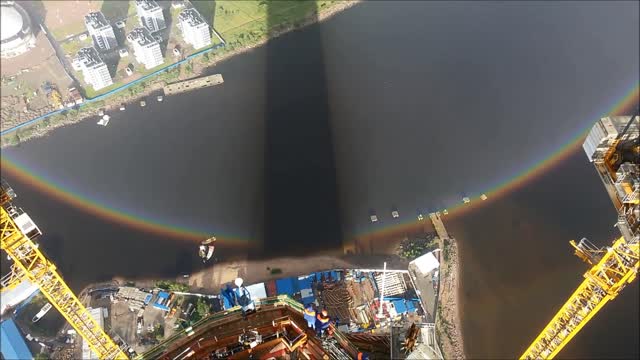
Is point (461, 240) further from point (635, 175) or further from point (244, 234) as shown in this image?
point (635, 175)

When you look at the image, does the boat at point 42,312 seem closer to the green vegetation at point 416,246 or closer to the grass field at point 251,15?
the green vegetation at point 416,246

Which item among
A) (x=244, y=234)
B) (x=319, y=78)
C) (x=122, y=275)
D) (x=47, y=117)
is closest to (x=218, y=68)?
(x=319, y=78)

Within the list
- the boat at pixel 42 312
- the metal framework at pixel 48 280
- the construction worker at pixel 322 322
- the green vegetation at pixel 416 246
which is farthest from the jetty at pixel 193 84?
the construction worker at pixel 322 322

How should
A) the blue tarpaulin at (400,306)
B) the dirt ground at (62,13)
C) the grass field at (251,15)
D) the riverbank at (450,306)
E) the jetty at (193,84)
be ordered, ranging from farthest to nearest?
the dirt ground at (62,13), the grass field at (251,15), the jetty at (193,84), the blue tarpaulin at (400,306), the riverbank at (450,306)

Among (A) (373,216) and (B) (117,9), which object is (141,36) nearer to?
(B) (117,9)

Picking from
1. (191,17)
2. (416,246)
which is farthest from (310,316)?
(191,17)

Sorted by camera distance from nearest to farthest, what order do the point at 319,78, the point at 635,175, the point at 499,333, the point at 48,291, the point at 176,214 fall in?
the point at 635,175 < the point at 48,291 < the point at 499,333 < the point at 176,214 < the point at 319,78
